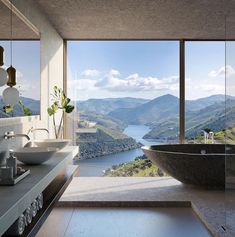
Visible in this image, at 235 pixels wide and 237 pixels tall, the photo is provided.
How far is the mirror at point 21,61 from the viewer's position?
10.3 ft

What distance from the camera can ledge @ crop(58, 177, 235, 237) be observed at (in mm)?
3756

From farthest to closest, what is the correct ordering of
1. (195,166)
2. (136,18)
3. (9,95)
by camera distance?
(136,18) → (195,166) → (9,95)

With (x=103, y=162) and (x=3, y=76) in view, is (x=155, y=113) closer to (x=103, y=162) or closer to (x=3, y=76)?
(x=103, y=162)

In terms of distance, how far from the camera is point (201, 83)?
6590mm

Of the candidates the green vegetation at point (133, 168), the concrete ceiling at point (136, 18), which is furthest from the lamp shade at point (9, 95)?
the green vegetation at point (133, 168)

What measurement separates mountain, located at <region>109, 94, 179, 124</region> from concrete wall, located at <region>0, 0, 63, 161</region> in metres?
1.26

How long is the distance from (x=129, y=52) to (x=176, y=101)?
1214 millimetres

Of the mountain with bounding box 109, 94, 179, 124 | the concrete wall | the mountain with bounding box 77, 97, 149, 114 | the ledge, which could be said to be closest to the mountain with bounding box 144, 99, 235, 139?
the mountain with bounding box 109, 94, 179, 124

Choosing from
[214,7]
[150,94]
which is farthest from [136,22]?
[150,94]

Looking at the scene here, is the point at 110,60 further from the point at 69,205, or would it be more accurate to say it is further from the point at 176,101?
the point at 69,205

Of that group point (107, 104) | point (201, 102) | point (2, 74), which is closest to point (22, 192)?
point (2, 74)

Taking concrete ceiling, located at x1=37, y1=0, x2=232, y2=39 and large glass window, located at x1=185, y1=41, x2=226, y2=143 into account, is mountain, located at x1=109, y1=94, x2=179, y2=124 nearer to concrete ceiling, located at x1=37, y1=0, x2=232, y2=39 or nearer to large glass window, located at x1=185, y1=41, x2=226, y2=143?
large glass window, located at x1=185, y1=41, x2=226, y2=143

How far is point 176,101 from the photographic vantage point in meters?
6.63

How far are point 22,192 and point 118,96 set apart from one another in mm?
4874
